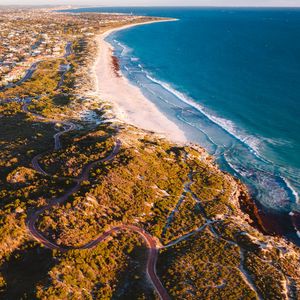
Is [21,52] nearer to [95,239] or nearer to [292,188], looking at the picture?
[95,239]

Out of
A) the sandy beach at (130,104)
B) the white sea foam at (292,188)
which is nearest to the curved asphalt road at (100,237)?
the white sea foam at (292,188)

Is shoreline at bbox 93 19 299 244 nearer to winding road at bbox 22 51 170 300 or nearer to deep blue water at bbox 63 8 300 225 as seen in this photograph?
deep blue water at bbox 63 8 300 225

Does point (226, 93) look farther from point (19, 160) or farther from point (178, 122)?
point (19, 160)

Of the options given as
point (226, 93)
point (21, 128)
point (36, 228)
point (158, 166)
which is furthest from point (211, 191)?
point (226, 93)

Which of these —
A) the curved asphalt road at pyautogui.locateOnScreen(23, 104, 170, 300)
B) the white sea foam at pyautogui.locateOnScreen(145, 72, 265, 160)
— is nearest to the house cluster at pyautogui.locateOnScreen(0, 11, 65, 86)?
the white sea foam at pyautogui.locateOnScreen(145, 72, 265, 160)

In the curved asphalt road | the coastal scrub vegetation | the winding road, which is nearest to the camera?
the coastal scrub vegetation
